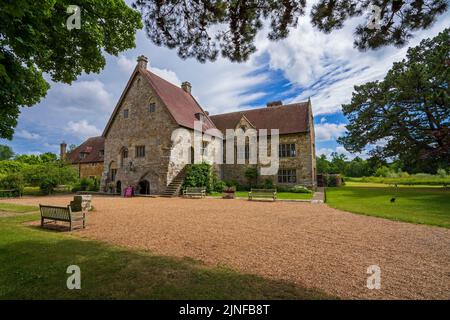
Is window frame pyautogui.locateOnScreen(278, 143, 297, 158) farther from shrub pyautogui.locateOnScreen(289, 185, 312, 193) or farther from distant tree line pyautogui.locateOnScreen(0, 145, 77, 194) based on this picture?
distant tree line pyautogui.locateOnScreen(0, 145, 77, 194)

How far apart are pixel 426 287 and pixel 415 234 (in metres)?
4.32

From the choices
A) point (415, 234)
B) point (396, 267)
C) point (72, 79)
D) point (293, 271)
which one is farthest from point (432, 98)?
point (72, 79)

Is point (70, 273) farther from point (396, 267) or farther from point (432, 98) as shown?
point (432, 98)

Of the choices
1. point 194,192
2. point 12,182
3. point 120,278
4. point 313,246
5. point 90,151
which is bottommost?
point 313,246

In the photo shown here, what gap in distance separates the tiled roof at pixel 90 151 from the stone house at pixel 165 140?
12008 millimetres

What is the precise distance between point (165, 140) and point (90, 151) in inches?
934

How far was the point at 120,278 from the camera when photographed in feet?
13.1

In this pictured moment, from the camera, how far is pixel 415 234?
287 inches

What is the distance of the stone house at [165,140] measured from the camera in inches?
860

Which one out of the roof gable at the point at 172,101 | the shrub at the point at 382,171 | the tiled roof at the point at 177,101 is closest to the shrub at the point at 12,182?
the roof gable at the point at 172,101

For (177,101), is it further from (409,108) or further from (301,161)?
(409,108)

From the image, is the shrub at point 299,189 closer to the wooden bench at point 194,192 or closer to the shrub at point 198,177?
the shrub at point 198,177

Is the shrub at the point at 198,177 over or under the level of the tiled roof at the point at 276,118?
under

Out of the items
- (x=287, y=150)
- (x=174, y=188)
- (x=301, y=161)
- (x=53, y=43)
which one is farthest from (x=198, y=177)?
(x=53, y=43)
